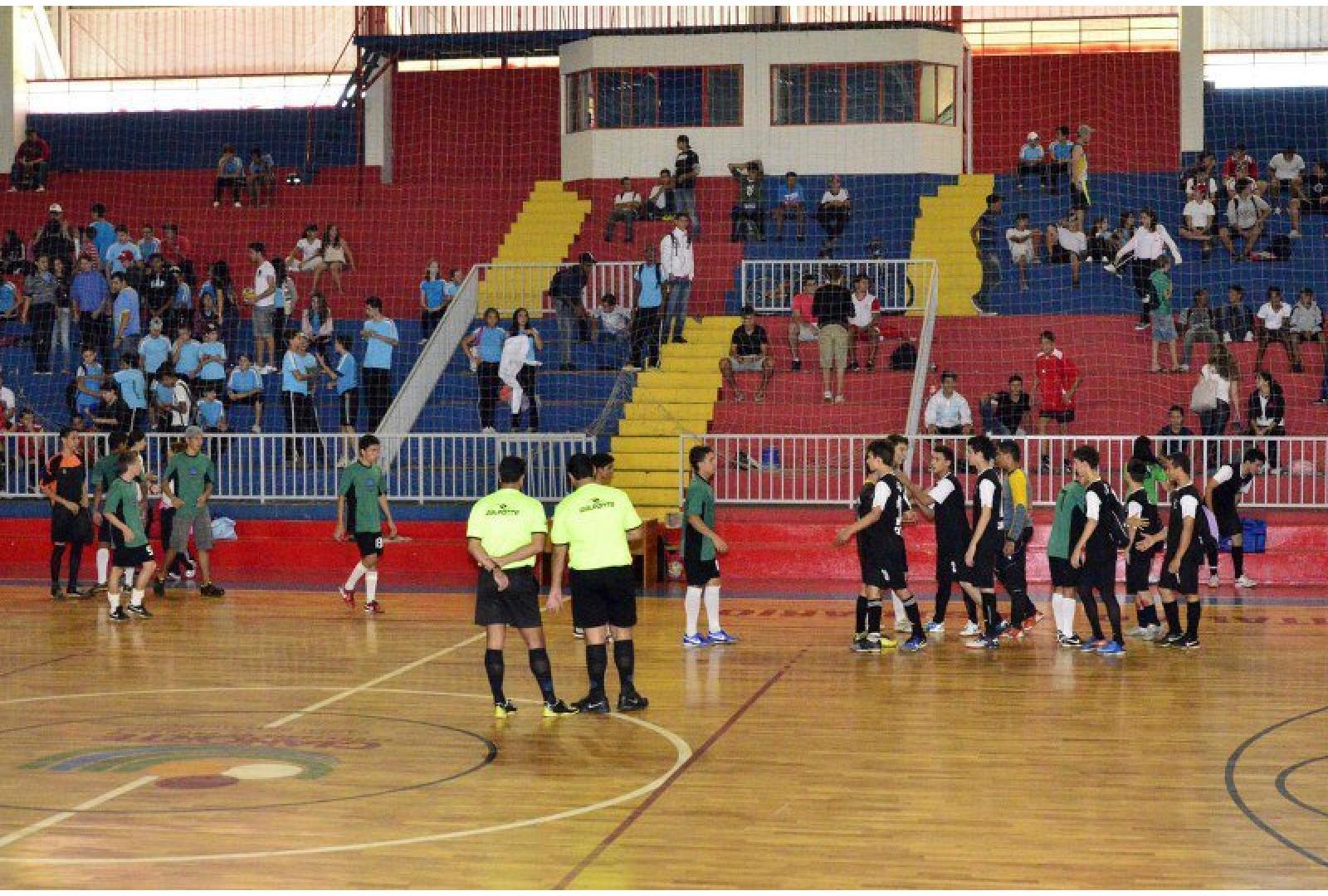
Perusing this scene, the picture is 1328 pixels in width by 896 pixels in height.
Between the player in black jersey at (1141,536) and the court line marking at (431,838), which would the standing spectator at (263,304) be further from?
the court line marking at (431,838)

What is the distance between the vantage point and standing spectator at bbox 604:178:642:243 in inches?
1259

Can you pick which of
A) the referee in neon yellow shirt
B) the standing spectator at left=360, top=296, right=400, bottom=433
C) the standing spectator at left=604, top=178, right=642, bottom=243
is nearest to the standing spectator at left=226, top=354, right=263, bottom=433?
the standing spectator at left=360, top=296, right=400, bottom=433

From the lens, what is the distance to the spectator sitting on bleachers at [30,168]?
36344 mm

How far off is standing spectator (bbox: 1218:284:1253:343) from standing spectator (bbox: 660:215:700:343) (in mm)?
8257

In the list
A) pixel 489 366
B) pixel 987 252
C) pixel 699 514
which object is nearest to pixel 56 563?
pixel 489 366

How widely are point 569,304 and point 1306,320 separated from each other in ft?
37.0

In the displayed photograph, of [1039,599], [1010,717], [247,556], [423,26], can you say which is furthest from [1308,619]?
[423,26]

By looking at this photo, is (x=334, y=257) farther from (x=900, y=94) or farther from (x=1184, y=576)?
(x=1184, y=576)

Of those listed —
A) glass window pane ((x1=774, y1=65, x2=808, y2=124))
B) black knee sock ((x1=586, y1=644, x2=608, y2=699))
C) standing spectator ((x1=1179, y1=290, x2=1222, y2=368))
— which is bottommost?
black knee sock ((x1=586, y1=644, x2=608, y2=699))

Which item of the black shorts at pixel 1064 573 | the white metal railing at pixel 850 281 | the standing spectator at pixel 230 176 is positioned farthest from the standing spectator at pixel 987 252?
the standing spectator at pixel 230 176

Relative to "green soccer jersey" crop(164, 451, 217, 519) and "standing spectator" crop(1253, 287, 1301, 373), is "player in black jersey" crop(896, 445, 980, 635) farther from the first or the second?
"standing spectator" crop(1253, 287, 1301, 373)

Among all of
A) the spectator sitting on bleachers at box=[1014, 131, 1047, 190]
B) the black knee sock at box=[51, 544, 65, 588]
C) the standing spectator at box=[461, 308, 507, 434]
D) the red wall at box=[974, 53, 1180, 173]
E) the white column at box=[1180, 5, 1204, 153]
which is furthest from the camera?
the red wall at box=[974, 53, 1180, 173]

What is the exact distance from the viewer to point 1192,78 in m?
34.5

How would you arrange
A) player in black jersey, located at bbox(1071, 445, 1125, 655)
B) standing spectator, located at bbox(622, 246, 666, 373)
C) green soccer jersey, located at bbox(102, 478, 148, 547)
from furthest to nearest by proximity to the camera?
standing spectator, located at bbox(622, 246, 666, 373) → green soccer jersey, located at bbox(102, 478, 148, 547) → player in black jersey, located at bbox(1071, 445, 1125, 655)
